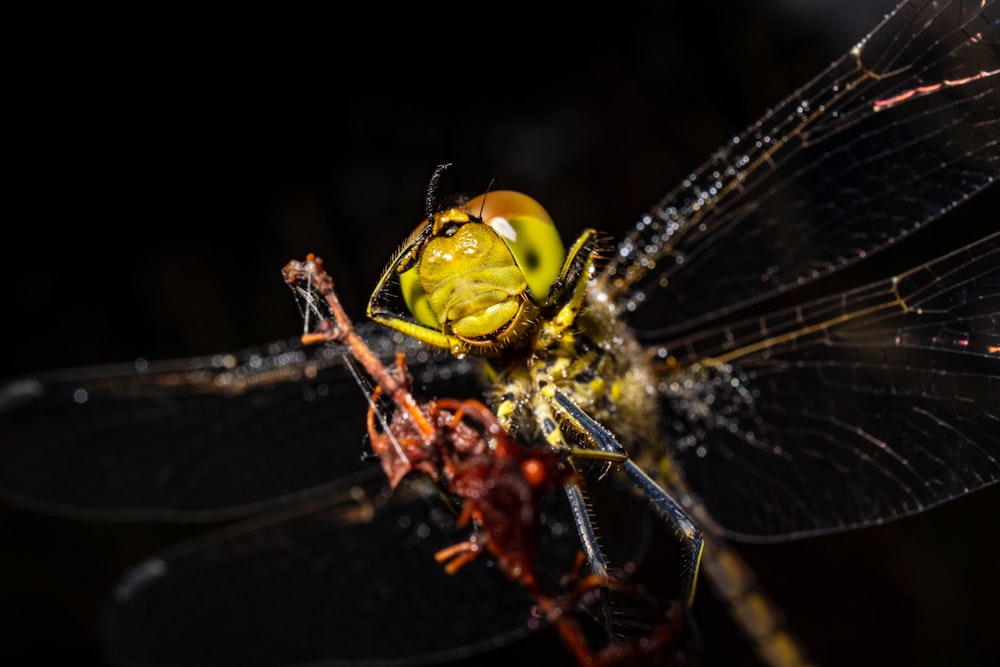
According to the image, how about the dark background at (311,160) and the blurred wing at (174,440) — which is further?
the dark background at (311,160)

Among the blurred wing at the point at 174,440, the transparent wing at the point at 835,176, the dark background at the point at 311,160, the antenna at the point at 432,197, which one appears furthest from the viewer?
the dark background at the point at 311,160

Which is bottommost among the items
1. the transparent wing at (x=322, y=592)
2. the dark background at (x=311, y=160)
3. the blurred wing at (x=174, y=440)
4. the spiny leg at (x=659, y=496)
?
the spiny leg at (x=659, y=496)

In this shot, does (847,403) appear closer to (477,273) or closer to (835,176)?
(835,176)

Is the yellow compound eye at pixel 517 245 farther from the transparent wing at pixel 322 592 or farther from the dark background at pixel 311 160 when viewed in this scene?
the dark background at pixel 311 160

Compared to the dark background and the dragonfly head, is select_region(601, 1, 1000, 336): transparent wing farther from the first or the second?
the dark background

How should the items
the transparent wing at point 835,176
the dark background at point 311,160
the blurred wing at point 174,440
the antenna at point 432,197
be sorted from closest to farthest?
the antenna at point 432,197 → the transparent wing at point 835,176 → the blurred wing at point 174,440 → the dark background at point 311,160

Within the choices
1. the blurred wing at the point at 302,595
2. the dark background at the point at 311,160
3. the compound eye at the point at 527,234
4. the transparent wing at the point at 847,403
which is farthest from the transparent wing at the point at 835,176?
the dark background at the point at 311,160

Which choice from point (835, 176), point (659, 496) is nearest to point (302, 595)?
point (659, 496)
